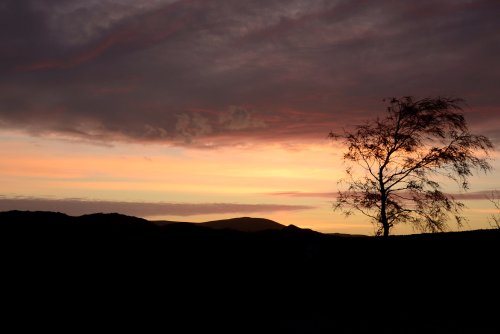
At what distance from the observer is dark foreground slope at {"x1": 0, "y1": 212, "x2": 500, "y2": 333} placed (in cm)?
1633

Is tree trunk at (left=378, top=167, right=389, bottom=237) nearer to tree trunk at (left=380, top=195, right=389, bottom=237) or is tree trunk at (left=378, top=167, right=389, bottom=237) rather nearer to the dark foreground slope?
tree trunk at (left=380, top=195, right=389, bottom=237)

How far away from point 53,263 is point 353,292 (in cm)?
1115

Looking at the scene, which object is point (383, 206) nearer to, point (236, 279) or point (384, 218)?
point (384, 218)

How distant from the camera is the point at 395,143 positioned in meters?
31.9

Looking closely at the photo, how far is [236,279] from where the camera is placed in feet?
63.0

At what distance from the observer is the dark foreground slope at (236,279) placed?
16.3 metres

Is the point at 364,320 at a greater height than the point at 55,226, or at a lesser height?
lesser

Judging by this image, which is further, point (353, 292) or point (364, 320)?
point (353, 292)

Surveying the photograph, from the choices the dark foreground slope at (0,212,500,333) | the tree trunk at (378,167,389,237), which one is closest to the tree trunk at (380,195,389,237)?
the tree trunk at (378,167,389,237)

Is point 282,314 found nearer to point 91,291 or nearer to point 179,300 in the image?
point 179,300

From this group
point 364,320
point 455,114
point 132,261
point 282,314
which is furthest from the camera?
point 455,114

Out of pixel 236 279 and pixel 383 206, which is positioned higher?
pixel 383 206

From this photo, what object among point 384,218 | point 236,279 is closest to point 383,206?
point 384,218

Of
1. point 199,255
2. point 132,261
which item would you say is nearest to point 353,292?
point 199,255
